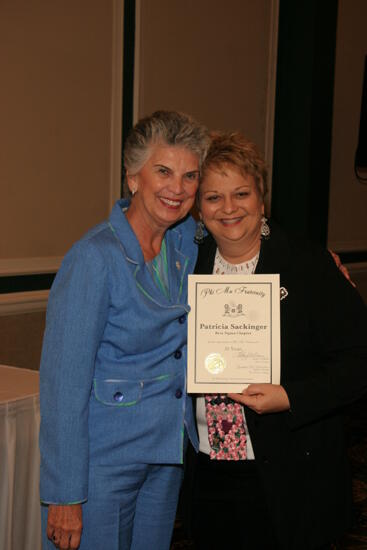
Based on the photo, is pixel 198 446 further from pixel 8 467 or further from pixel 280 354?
pixel 8 467

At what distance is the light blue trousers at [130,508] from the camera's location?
1.81 metres

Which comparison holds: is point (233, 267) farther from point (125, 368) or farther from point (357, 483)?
point (357, 483)

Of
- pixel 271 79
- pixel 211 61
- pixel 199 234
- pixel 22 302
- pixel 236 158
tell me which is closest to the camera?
pixel 236 158

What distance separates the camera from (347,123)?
21.7ft

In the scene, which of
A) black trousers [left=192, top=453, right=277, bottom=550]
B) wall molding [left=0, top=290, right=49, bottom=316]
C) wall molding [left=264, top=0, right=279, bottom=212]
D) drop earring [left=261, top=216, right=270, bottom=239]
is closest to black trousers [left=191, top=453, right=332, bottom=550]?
black trousers [left=192, top=453, right=277, bottom=550]

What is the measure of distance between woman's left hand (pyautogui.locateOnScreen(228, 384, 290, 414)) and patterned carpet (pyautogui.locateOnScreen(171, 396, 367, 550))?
1.79m

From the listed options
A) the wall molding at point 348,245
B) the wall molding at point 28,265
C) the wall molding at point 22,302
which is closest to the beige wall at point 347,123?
the wall molding at point 348,245

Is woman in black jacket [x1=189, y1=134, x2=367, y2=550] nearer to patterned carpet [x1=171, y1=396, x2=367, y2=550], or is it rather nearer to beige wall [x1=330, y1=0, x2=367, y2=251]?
patterned carpet [x1=171, y1=396, x2=367, y2=550]

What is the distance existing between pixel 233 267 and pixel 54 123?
246 cm

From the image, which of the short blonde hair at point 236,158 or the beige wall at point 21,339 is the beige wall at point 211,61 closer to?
the beige wall at point 21,339

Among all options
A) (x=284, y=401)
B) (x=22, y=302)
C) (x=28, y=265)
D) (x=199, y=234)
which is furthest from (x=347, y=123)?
(x=284, y=401)

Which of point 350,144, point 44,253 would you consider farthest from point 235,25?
point 44,253

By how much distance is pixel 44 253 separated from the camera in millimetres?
4199

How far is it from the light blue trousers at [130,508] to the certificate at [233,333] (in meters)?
0.29
